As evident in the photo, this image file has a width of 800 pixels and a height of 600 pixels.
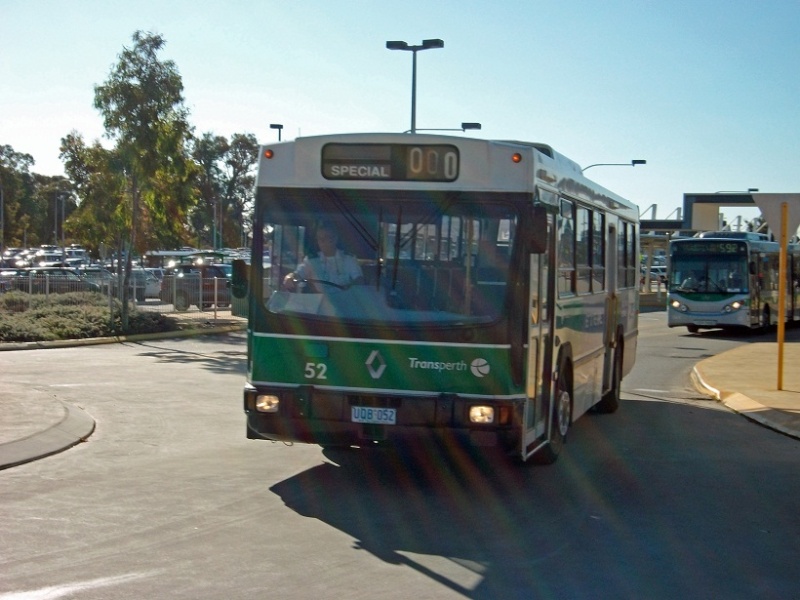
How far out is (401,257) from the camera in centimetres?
856

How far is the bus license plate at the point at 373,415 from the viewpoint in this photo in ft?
27.8

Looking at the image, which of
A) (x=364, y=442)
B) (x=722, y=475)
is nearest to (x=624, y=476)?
(x=722, y=475)

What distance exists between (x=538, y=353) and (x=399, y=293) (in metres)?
1.30

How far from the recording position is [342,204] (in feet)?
28.6

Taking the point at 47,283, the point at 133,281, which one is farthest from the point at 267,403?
the point at 133,281

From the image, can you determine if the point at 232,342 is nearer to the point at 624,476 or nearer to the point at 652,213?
the point at 624,476

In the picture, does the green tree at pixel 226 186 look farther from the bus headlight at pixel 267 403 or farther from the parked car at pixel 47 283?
the bus headlight at pixel 267 403

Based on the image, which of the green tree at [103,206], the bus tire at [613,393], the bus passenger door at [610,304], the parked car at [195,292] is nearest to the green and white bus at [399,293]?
the bus passenger door at [610,304]

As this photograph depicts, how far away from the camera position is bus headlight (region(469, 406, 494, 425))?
8336 millimetres

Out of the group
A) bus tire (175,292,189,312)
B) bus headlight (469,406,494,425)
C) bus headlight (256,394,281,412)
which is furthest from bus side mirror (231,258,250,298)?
bus tire (175,292,189,312)

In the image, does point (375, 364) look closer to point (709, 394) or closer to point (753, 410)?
point (753, 410)

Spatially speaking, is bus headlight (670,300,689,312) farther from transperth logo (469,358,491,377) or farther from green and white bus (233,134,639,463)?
transperth logo (469,358,491,377)

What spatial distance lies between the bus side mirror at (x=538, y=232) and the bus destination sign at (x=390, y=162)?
71 cm

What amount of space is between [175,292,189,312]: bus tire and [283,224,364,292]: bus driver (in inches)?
1068
